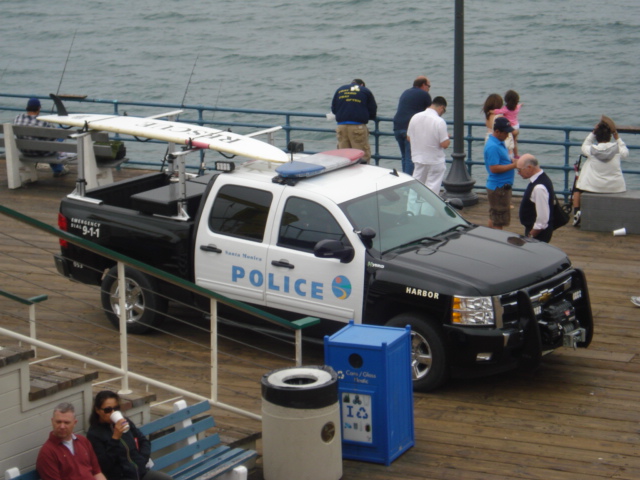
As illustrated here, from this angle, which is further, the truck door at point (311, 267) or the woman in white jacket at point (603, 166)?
the woman in white jacket at point (603, 166)

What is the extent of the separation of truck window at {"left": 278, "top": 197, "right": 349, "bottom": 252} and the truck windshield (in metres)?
0.18

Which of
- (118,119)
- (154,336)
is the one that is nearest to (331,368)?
(154,336)

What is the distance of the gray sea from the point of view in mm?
39094

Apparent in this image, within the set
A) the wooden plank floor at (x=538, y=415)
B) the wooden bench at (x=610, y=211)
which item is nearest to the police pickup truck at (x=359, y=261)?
the wooden plank floor at (x=538, y=415)

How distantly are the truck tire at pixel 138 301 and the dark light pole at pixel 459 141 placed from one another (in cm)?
619

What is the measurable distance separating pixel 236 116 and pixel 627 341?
28683 mm

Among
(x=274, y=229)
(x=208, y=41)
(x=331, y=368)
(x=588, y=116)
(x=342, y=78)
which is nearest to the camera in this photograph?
(x=331, y=368)

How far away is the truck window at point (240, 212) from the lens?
Answer: 9.86 m

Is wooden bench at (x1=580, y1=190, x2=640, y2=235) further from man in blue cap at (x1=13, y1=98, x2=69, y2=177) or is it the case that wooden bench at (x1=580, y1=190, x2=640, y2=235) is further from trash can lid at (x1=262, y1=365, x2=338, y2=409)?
man in blue cap at (x1=13, y1=98, x2=69, y2=177)

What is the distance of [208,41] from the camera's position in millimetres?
51781

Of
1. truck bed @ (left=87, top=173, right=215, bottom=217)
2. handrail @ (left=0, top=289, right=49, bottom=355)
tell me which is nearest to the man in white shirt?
truck bed @ (left=87, top=173, right=215, bottom=217)

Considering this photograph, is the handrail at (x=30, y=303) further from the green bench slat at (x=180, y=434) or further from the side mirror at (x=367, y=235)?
the side mirror at (x=367, y=235)

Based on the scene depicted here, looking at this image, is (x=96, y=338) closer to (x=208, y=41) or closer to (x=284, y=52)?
(x=284, y=52)

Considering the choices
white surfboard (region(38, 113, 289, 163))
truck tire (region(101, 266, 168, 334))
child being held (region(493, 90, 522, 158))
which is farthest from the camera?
child being held (region(493, 90, 522, 158))
